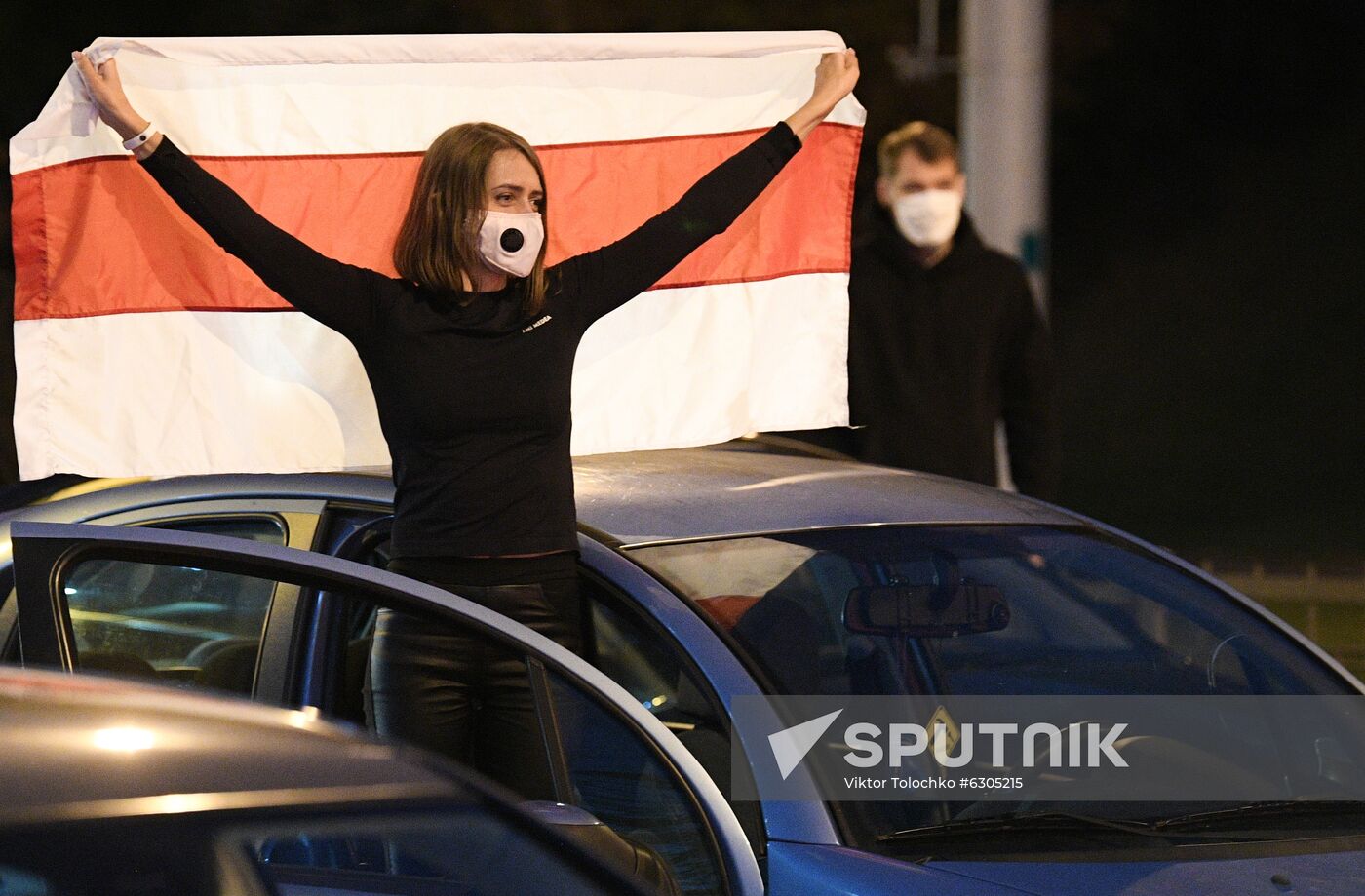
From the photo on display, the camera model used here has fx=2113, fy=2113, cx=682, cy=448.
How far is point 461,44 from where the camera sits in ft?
14.3

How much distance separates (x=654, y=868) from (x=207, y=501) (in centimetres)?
141

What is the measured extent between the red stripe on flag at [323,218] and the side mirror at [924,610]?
1101mm

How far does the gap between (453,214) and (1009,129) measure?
4680 millimetres

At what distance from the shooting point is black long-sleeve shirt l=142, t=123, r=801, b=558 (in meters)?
3.45

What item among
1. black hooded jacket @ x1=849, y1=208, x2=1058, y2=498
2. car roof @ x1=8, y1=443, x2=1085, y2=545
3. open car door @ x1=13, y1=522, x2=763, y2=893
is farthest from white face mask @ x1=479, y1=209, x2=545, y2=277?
black hooded jacket @ x1=849, y1=208, x2=1058, y2=498

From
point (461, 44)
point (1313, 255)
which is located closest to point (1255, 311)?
point (1313, 255)

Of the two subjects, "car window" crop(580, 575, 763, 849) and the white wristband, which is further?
the white wristband

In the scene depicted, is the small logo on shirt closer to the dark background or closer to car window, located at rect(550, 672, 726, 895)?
car window, located at rect(550, 672, 726, 895)

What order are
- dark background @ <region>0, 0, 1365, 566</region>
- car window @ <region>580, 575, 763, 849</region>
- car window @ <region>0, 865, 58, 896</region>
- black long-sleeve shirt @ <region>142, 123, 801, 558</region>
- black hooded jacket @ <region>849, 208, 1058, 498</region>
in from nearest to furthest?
car window @ <region>0, 865, 58, 896</region> < car window @ <region>580, 575, 763, 849</region> < black long-sleeve shirt @ <region>142, 123, 801, 558</region> < black hooded jacket @ <region>849, 208, 1058, 498</region> < dark background @ <region>0, 0, 1365, 566</region>

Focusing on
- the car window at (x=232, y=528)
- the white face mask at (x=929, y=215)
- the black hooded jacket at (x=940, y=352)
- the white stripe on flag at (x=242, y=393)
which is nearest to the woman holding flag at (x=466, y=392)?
the car window at (x=232, y=528)

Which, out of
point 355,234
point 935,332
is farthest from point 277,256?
point 935,332

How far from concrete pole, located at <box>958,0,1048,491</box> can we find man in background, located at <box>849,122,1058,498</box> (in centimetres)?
230

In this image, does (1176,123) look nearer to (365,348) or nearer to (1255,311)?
(1255,311)

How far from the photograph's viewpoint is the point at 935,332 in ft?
17.7
